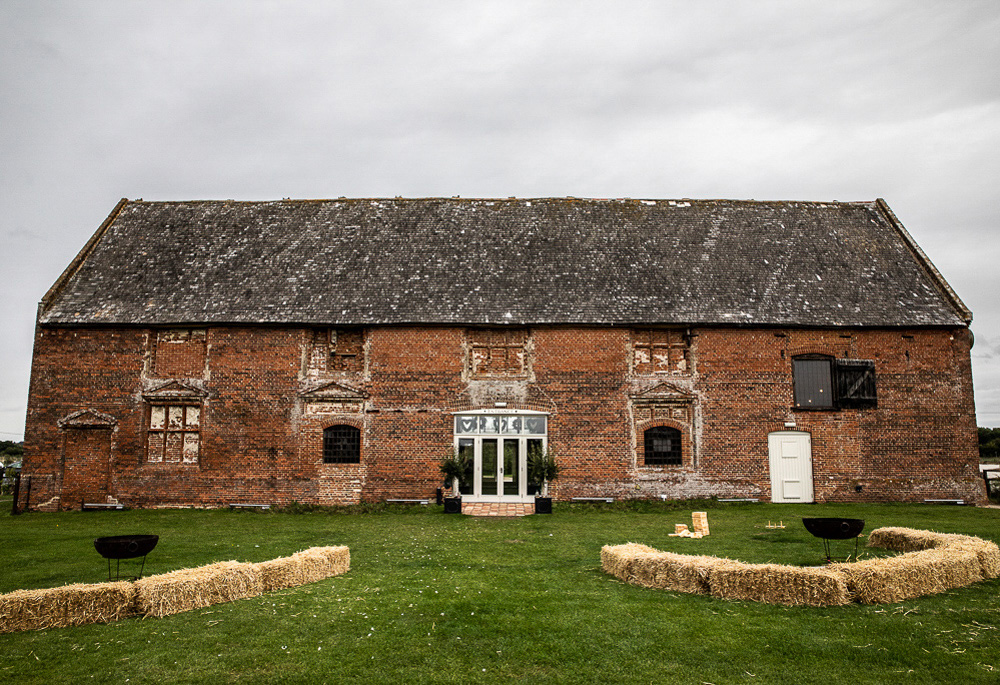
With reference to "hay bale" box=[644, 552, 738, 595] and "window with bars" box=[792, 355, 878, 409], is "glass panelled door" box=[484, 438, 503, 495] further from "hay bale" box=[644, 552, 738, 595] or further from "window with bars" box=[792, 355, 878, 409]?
"hay bale" box=[644, 552, 738, 595]

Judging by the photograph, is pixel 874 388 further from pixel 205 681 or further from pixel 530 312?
pixel 205 681

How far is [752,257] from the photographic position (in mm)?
23109

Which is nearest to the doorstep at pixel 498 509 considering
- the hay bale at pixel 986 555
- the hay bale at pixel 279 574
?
the hay bale at pixel 279 574

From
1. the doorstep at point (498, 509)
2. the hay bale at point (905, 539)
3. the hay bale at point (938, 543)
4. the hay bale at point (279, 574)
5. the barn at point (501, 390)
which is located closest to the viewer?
the hay bale at point (279, 574)

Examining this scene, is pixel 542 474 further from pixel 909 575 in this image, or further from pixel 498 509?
pixel 909 575

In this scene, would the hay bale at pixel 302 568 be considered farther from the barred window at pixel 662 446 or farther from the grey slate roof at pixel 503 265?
the barred window at pixel 662 446

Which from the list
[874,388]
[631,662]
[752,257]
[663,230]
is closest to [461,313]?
[663,230]

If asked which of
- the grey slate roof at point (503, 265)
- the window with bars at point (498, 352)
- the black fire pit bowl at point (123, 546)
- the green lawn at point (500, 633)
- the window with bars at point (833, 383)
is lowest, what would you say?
the green lawn at point (500, 633)

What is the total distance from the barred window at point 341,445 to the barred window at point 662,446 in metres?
8.86

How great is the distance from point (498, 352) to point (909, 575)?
13787 millimetres

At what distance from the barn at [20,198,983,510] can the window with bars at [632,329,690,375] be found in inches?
2.5

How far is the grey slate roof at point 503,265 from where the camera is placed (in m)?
21.4

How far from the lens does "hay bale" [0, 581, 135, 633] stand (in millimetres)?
8086

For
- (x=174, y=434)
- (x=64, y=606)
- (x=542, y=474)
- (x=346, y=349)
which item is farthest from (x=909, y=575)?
(x=174, y=434)
